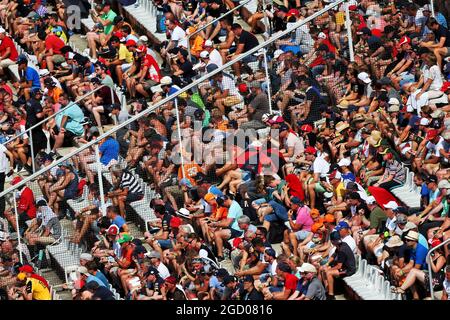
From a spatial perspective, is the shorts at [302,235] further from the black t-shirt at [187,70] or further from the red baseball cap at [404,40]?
the black t-shirt at [187,70]

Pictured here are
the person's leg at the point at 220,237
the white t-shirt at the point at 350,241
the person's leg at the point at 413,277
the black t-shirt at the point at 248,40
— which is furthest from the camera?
the black t-shirt at the point at 248,40

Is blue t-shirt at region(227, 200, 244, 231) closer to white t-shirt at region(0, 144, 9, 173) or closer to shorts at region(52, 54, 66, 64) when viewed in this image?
white t-shirt at region(0, 144, 9, 173)

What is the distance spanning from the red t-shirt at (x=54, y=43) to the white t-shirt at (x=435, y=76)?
6991 mm

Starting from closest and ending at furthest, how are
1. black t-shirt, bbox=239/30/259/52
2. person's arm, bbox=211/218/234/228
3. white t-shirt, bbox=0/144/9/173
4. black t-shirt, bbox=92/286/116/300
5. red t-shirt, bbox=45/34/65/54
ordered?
black t-shirt, bbox=92/286/116/300, person's arm, bbox=211/218/234/228, black t-shirt, bbox=239/30/259/52, white t-shirt, bbox=0/144/9/173, red t-shirt, bbox=45/34/65/54

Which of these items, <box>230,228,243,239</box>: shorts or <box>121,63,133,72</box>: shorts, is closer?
<box>230,228,243,239</box>: shorts

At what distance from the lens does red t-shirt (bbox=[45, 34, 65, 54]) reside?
29000 millimetres

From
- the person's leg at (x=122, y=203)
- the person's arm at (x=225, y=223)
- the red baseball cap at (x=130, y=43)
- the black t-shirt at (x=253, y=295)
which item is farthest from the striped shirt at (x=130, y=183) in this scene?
the red baseball cap at (x=130, y=43)

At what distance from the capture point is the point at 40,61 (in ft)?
95.0

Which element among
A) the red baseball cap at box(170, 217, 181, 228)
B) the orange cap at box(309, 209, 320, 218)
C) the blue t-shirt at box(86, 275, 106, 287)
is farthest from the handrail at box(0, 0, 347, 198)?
the orange cap at box(309, 209, 320, 218)

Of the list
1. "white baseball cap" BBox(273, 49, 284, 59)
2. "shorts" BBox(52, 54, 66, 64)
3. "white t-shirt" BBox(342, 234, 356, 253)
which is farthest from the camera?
"shorts" BBox(52, 54, 66, 64)

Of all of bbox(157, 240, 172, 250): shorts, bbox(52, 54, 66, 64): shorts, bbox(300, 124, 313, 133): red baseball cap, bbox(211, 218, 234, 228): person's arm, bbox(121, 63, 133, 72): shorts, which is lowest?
bbox(157, 240, 172, 250): shorts

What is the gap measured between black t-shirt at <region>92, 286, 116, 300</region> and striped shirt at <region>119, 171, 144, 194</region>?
66.2 inches

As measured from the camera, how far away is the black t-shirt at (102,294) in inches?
867

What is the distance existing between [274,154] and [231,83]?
1151 millimetres
